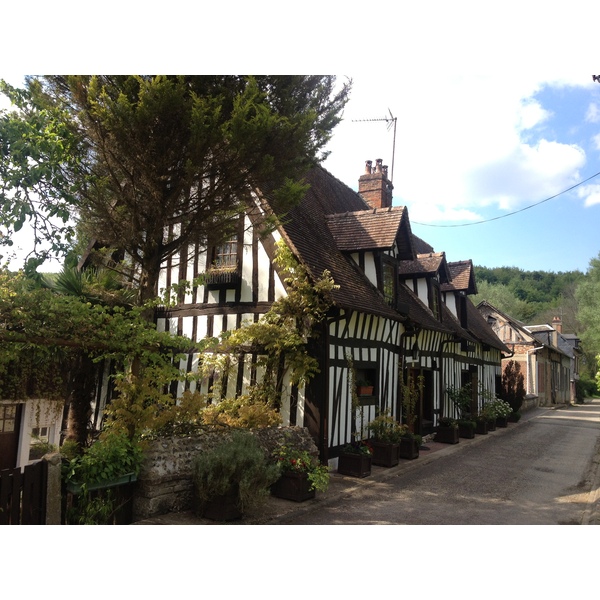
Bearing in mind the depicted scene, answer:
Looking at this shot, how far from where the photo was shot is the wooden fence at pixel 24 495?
12.2 feet

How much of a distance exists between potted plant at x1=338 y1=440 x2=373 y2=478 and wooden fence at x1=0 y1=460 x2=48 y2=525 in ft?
14.2

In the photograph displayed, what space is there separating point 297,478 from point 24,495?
2.85m

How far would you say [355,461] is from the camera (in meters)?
7.23

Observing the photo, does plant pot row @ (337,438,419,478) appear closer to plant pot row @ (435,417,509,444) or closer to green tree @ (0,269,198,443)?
plant pot row @ (435,417,509,444)

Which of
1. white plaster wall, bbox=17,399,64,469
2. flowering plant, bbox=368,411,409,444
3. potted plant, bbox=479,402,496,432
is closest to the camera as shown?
white plaster wall, bbox=17,399,64,469

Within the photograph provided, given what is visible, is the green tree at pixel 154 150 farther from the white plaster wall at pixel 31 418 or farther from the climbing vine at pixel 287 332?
the white plaster wall at pixel 31 418

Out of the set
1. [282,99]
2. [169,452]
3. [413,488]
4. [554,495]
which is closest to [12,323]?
[169,452]

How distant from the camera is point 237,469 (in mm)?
4875

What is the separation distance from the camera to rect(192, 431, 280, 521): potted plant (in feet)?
15.8

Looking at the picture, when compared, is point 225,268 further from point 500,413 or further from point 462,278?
point 500,413

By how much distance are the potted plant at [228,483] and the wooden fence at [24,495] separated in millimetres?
1384

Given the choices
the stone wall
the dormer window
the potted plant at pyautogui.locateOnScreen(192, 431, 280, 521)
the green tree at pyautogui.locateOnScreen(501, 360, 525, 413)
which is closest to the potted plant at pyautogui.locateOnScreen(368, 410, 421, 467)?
the dormer window

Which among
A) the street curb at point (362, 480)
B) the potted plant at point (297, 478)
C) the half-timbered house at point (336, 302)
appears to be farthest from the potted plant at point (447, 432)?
the potted plant at point (297, 478)

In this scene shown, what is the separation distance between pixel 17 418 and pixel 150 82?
5.73m
